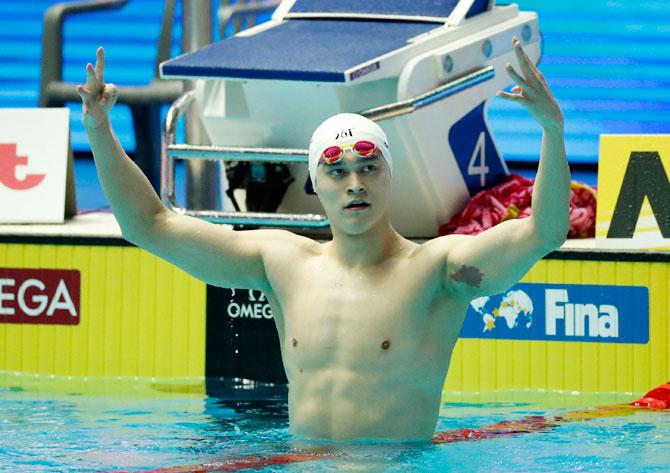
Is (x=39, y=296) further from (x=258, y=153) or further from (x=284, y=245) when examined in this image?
(x=284, y=245)

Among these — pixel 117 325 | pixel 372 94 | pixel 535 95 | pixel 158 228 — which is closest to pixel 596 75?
pixel 372 94

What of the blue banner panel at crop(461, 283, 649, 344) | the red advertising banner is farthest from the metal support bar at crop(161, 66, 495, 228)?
the blue banner panel at crop(461, 283, 649, 344)

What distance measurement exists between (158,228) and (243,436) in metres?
1.18

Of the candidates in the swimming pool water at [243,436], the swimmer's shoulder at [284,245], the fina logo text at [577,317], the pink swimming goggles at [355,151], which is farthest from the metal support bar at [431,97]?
the pink swimming goggles at [355,151]

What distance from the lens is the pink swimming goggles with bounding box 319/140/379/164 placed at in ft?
11.3

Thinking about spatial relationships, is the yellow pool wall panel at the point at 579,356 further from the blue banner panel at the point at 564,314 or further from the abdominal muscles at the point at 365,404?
the abdominal muscles at the point at 365,404

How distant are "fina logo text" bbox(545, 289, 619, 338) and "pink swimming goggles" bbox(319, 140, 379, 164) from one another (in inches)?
91.5

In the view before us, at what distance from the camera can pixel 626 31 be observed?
1054 centimetres

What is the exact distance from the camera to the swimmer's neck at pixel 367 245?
355 cm

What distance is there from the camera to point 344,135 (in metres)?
3.49

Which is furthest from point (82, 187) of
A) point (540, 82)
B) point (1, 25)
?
point (540, 82)

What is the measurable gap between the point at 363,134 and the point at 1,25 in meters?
8.99

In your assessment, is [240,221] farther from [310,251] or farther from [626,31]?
[626,31]

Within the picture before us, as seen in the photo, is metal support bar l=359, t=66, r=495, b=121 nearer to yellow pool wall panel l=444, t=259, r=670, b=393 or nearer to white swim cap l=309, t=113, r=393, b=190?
yellow pool wall panel l=444, t=259, r=670, b=393
